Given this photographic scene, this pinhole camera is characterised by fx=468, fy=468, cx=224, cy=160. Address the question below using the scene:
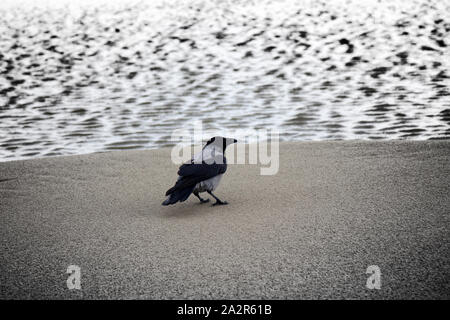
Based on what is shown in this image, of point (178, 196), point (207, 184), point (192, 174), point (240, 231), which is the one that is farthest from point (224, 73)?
point (240, 231)

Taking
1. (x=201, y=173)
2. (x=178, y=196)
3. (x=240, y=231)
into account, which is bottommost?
(x=240, y=231)

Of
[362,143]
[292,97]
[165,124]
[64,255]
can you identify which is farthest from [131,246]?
[292,97]

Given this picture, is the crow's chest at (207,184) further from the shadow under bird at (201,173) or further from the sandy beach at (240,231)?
the sandy beach at (240,231)

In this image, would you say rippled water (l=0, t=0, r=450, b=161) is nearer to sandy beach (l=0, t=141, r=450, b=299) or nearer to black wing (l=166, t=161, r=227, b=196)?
sandy beach (l=0, t=141, r=450, b=299)

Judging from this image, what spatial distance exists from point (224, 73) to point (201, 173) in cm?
568

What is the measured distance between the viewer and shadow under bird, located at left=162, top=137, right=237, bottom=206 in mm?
3234

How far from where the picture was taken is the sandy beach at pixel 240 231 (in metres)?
2.33

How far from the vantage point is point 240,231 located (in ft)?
9.74

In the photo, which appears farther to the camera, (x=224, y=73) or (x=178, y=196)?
(x=224, y=73)

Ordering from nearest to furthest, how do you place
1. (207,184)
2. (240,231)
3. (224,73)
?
(240,231) → (207,184) → (224,73)

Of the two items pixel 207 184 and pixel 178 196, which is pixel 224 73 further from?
pixel 178 196

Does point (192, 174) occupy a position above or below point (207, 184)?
above
